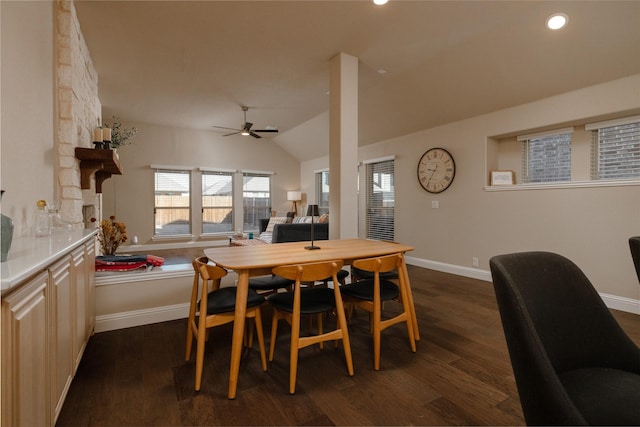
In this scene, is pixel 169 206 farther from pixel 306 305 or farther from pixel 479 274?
pixel 479 274

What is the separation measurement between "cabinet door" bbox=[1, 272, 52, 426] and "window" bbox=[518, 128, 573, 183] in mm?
4952

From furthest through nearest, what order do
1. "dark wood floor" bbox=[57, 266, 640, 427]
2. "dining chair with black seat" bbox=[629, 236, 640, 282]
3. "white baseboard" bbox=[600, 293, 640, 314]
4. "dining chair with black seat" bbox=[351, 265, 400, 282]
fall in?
"white baseboard" bbox=[600, 293, 640, 314]
"dining chair with black seat" bbox=[351, 265, 400, 282]
"dark wood floor" bbox=[57, 266, 640, 427]
"dining chair with black seat" bbox=[629, 236, 640, 282]

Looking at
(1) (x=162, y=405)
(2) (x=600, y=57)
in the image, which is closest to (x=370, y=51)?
(2) (x=600, y=57)

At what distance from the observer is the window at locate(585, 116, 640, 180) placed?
3221 mm

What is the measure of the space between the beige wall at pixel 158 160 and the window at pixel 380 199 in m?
3.40

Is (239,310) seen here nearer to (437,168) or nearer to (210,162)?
(437,168)

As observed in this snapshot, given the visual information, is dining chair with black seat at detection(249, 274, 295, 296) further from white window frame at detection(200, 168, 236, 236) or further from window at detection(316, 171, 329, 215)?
white window frame at detection(200, 168, 236, 236)

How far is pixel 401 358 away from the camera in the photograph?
2193mm

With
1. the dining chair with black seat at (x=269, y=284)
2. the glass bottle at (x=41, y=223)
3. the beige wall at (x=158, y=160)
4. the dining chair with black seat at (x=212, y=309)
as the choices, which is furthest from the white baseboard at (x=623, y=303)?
the beige wall at (x=158, y=160)

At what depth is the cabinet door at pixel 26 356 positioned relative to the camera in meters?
0.86

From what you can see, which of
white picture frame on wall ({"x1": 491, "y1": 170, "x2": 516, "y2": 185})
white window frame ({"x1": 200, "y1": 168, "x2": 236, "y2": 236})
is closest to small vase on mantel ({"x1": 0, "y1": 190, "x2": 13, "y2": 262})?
white picture frame on wall ({"x1": 491, "y1": 170, "x2": 516, "y2": 185})

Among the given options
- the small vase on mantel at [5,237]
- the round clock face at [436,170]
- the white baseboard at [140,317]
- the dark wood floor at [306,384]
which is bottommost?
the dark wood floor at [306,384]

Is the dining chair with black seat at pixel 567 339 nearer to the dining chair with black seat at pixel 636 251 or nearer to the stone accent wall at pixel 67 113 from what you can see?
the dining chair with black seat at pixel 636 251

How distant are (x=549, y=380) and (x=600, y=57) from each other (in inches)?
144
